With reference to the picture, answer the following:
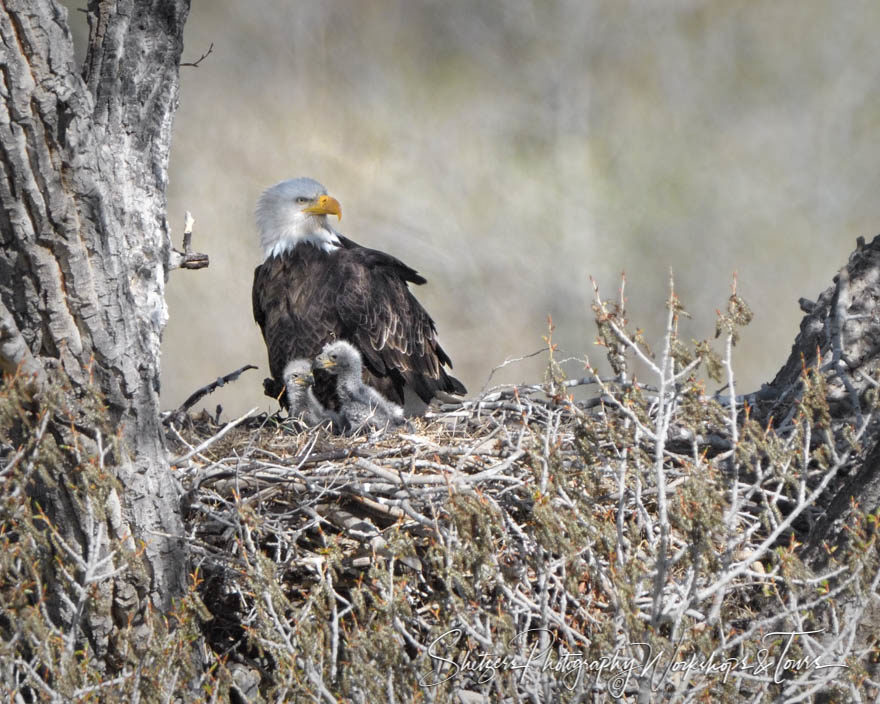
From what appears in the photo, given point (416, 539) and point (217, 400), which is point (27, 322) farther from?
point (217, 400)

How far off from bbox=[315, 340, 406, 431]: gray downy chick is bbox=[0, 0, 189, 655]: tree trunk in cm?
150

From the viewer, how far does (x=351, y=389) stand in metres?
4.16

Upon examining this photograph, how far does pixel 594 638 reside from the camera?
7.09 feet

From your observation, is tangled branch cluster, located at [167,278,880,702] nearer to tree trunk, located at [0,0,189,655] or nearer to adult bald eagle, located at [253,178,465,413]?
tree trunk, located at [0,0,189,655]

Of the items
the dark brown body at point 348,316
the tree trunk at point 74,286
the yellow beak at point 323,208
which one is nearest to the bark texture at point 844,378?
the dark brown body at point 348,316

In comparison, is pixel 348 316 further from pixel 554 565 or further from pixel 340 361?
pixel 554 565

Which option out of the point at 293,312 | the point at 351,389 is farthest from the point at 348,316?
the point at 351,389

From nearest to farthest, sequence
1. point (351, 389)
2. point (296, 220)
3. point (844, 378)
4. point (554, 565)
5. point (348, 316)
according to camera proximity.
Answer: point (554, 565), point (844, 378), point (351, 389), point (348, 316), point (296, 220)

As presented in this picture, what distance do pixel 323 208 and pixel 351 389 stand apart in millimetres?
1093

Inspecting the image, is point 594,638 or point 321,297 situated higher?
point 321,297

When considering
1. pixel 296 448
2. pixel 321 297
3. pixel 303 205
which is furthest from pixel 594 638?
pixel 303 205

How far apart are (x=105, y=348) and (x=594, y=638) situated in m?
1.29

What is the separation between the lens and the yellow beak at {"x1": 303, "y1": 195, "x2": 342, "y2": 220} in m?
4.82

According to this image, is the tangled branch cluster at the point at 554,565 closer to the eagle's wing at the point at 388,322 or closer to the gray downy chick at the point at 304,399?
the gray downy chick at the point at 304,399
